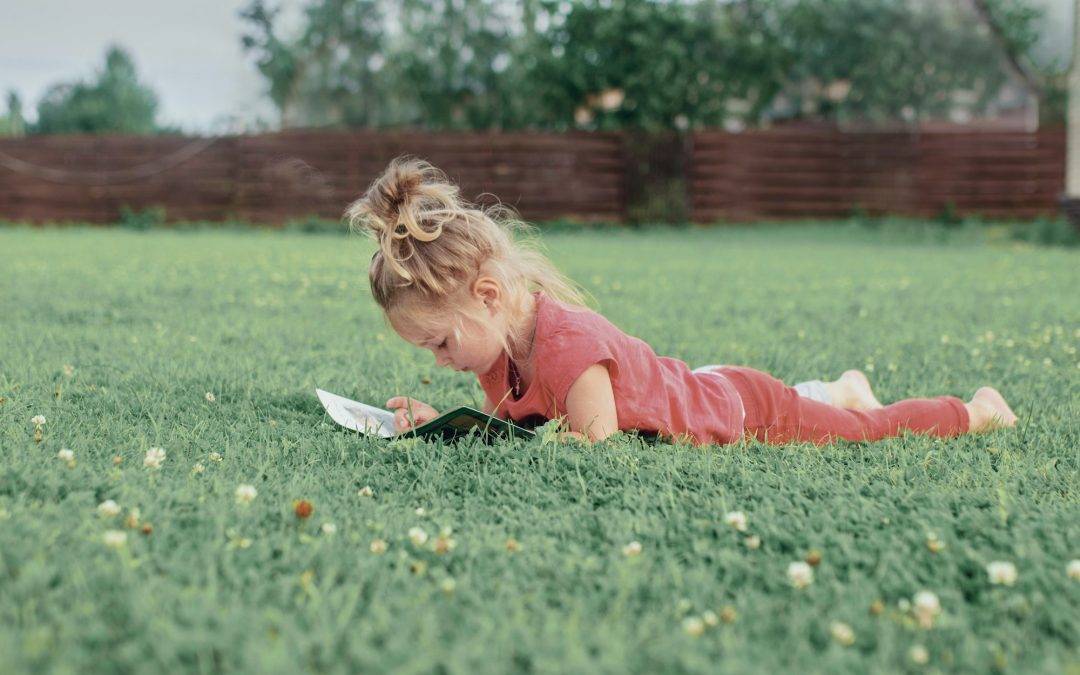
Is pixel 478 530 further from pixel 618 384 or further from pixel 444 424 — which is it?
pixel 618 384

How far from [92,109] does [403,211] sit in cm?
4487

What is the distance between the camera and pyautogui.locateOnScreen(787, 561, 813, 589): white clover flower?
1707 mm

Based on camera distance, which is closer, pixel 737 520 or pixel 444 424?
pixel 737 520

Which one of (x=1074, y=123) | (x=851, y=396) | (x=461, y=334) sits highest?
(x=1074, y=123)

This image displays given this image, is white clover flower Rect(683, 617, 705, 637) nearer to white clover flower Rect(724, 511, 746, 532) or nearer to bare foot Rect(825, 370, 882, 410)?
white clover flower Rect(724, 511, 746, 532)

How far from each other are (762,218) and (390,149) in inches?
278

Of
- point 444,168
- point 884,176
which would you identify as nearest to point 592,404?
point 444,168

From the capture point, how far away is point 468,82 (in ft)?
85.2

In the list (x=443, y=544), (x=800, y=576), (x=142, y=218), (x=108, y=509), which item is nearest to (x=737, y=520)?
(x=800, y=576)

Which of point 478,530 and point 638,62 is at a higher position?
point 638,62

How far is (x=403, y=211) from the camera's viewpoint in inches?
103

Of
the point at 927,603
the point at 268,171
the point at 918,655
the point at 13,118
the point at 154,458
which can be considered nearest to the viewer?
the point at 918,655

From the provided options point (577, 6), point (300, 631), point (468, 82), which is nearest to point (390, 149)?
point (577, 6)

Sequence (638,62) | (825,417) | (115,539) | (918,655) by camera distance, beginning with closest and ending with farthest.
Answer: (918,655), (115,539), (825,417), (638,62)
